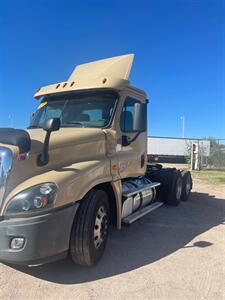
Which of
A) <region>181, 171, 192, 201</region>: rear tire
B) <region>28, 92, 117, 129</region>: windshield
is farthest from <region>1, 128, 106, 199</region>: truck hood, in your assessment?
<region>181, 171, 192, 201</region>: rear tire

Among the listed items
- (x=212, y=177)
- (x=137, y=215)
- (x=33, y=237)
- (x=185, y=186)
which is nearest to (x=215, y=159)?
(x=212, y=177)

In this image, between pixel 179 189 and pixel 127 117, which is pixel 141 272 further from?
pixel 179 189

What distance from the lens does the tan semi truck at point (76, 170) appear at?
3.48 meters

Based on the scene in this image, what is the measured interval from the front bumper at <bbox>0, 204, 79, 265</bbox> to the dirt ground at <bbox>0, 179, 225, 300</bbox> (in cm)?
41

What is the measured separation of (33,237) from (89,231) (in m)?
0.83

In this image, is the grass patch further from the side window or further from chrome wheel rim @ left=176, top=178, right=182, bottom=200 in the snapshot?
the side window

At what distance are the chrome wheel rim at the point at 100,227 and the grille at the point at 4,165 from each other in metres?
1.36

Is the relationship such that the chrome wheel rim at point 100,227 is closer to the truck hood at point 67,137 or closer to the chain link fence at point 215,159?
the truck hood at point 67,137

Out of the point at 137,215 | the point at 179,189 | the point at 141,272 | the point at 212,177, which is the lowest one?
the point at 141,272

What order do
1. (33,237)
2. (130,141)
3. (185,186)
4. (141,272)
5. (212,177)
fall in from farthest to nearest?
(212,177), (185,186), (130,141), (141,272), (33,237)

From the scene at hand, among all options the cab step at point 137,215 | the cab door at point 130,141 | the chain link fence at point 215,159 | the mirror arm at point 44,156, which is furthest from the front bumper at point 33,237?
the chain link fence at point 215,159

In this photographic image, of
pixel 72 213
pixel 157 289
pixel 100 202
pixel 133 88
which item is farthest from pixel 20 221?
pixel 133 88

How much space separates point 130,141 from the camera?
18.4ft

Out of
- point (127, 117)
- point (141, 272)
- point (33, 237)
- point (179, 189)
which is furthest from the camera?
point (179, 189)
